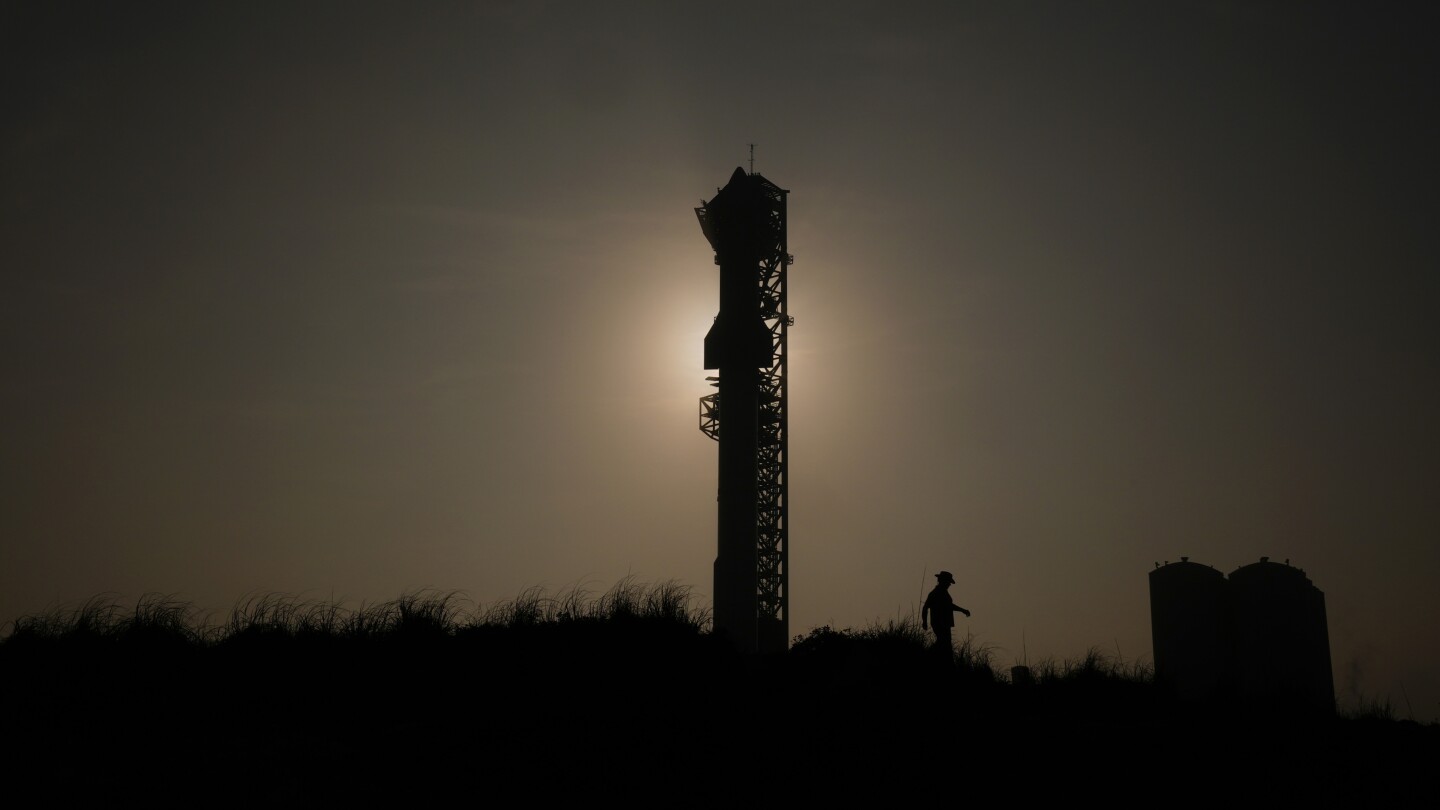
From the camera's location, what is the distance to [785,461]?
152 feet

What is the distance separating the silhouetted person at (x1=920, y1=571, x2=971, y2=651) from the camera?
16391 mm

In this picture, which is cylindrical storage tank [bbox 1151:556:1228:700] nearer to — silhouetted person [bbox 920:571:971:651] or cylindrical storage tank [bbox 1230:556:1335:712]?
cylindrical storage tank [bbox 1230:556:1335:712]

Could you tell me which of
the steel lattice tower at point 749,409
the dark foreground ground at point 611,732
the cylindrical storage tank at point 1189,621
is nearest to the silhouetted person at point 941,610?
the dark foreground ground at point 611,732

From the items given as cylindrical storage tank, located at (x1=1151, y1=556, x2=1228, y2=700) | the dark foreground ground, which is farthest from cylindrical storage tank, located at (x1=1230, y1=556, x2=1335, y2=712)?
the dark foreground ground

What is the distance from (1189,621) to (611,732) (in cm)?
2380

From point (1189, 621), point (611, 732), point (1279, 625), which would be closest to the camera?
point (611, 732)

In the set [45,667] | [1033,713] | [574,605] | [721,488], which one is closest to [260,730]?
[45,667]

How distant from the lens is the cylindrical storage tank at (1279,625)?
100 ft

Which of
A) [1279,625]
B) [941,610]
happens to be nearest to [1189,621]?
[1279,625]

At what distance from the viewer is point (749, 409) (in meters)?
44.5

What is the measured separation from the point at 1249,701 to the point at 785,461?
29864 mm

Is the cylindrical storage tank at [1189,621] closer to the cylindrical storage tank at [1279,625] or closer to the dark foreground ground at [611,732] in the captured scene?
the cylindrical storage tank at [1279,625]

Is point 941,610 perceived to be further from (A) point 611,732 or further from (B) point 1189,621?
(B) point 1189,621

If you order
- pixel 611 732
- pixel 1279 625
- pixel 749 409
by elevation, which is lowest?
pixel 611 732
